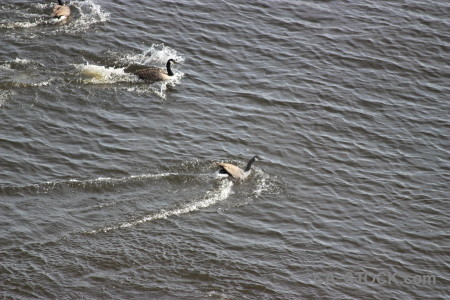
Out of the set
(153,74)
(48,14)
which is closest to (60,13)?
(48,14)

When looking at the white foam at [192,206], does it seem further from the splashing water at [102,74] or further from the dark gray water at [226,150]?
the splashing water at [102,74]

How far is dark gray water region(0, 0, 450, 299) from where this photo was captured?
603 inches

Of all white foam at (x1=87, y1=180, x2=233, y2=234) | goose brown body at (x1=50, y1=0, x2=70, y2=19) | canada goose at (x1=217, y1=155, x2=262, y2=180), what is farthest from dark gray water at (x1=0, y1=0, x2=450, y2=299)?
goose brown body at (x1=50, y1=0, x2=70, y2=19)

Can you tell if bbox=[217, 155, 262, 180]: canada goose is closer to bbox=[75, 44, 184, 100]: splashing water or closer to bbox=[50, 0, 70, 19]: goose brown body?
bbox=[75, 44, 184, 100]: splashing water

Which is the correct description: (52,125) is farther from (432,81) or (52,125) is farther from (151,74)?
(432,81)

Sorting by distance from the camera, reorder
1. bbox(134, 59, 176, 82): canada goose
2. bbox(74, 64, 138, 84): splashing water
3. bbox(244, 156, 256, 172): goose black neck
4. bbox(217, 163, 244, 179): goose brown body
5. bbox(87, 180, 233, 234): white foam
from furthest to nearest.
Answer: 1. bbox(134, 59, 176, 82): canada goose
2. bbox(74, 64, 138, 84): splashing water
3. bbox(244, 156, 256, 172): goose black neck
4. bbox(217, 163, 244, 179): goose brown body
5. bbox(87, 180, 233, 234): white foam

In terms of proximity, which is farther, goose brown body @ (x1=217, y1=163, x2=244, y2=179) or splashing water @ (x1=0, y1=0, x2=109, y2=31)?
splashing water @ (x1=0, y1=0, x2=109, y2=31)

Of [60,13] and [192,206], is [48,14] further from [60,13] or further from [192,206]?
[192,206]

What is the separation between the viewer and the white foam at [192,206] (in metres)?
16.1

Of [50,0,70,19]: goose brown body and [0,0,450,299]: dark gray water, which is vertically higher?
[50,0,70,19]: goose brown body

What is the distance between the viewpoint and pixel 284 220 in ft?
57.2

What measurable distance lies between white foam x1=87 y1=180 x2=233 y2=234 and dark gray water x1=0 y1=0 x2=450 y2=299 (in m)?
0.05

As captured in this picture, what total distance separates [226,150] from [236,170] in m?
1.61

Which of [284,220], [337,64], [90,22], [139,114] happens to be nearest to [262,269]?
[284,220]
